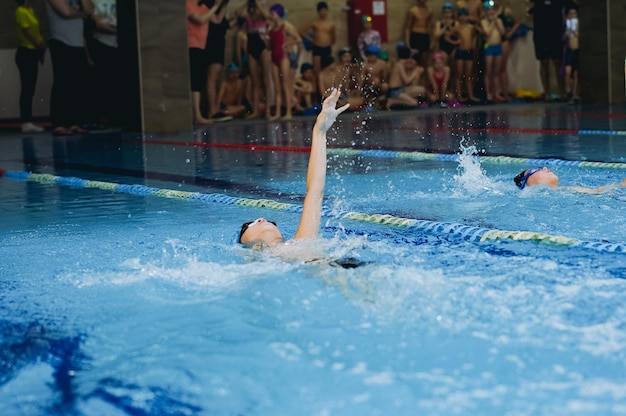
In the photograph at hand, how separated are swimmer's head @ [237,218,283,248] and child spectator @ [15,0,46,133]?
370 inches

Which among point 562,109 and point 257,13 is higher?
point 257,13

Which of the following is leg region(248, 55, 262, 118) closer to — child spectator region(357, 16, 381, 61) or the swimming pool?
→ child spectator region(357, 16, 381, 61)

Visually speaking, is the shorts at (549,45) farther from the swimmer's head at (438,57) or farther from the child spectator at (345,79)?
the child spectator at (345,79)

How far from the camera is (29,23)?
41.7 ft

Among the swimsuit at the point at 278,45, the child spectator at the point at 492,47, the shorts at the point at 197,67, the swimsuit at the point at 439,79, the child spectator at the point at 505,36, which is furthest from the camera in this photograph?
the child spectator at the point at 505,36

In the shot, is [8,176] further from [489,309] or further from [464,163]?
[489,309]

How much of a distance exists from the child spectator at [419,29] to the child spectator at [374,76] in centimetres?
102

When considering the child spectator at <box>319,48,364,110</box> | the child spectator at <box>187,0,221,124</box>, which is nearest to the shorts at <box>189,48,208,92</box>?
the child spectator at <box>187,0,221,124</box>

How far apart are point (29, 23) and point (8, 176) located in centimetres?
537

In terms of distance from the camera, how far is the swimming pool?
8.30 ft

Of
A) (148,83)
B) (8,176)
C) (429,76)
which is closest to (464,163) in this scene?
(8,176)

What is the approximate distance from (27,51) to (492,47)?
8019mm

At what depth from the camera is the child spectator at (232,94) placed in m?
15.3

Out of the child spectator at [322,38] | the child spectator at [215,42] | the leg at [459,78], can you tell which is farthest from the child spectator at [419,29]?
the child spectator at [215,42]
